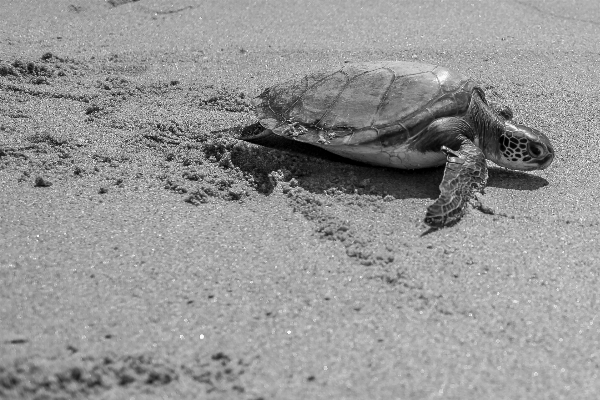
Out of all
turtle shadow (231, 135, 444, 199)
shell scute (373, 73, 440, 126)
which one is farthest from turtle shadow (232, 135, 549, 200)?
shell scute (373, 73, 440, 126)

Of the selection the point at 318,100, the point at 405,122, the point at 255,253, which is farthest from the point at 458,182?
the point at 255,253

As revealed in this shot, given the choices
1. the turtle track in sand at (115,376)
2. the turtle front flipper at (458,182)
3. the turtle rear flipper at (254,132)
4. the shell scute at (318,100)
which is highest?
the shell scute at (318,100)

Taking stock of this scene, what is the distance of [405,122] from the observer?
3.36 meters

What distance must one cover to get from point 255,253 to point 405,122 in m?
1.15

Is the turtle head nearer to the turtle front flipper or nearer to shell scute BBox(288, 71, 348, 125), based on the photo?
the turtle front flipper

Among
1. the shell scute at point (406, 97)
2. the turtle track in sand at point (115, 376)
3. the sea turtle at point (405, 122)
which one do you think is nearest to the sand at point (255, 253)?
the turtle track in sand at point (115, 376)

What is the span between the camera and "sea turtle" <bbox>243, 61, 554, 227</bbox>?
3352 millimetres

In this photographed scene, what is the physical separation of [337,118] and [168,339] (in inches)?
67.7

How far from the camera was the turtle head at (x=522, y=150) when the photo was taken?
11.4 feet

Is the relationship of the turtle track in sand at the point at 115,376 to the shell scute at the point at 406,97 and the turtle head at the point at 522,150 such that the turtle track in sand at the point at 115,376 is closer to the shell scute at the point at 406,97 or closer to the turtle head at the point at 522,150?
the shell scute at the point at 406,97

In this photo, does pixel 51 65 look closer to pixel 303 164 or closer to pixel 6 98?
pixel 6 98

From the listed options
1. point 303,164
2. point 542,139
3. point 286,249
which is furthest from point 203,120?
point 542,139

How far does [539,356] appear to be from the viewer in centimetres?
207

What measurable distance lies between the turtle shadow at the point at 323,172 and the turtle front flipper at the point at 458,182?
0.16 metres
